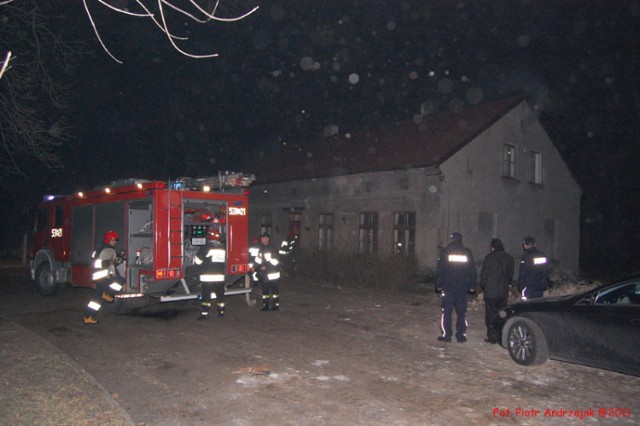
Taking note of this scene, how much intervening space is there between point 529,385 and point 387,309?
18.7ft

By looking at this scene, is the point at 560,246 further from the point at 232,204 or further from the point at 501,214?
the point at 232,204

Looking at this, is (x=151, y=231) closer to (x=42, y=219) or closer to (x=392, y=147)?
(x=42, y=219)

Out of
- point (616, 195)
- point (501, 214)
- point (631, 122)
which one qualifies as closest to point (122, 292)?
point (501, 214)

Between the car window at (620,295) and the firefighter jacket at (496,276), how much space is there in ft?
5.96

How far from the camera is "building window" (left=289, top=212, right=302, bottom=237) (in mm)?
23234

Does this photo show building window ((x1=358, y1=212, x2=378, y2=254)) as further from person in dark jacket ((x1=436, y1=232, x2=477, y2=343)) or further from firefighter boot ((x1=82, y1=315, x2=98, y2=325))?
firefighter boot ((x1=82, y1=315, x2=98, y2=325))

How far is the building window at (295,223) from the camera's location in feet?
76.2

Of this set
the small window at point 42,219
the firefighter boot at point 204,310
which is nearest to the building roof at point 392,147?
the firefighter boot at point 204,310

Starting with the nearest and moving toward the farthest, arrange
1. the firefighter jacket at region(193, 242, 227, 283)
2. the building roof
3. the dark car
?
the dark car < the firefighter jacket at region(193, 242, 227, 283) < the building roof

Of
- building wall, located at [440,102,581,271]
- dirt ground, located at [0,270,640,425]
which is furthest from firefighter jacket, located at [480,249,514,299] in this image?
building wall, located at [440,102,581,271]

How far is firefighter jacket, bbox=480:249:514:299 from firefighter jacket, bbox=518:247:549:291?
500mm

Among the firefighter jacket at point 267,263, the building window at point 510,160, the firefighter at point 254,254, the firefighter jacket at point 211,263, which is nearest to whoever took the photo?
the firefighter jacket at point 211,263

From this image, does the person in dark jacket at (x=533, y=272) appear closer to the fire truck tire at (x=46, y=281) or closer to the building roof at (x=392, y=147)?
the building roof at (x=392, y=147)

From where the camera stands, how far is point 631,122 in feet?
94.5
